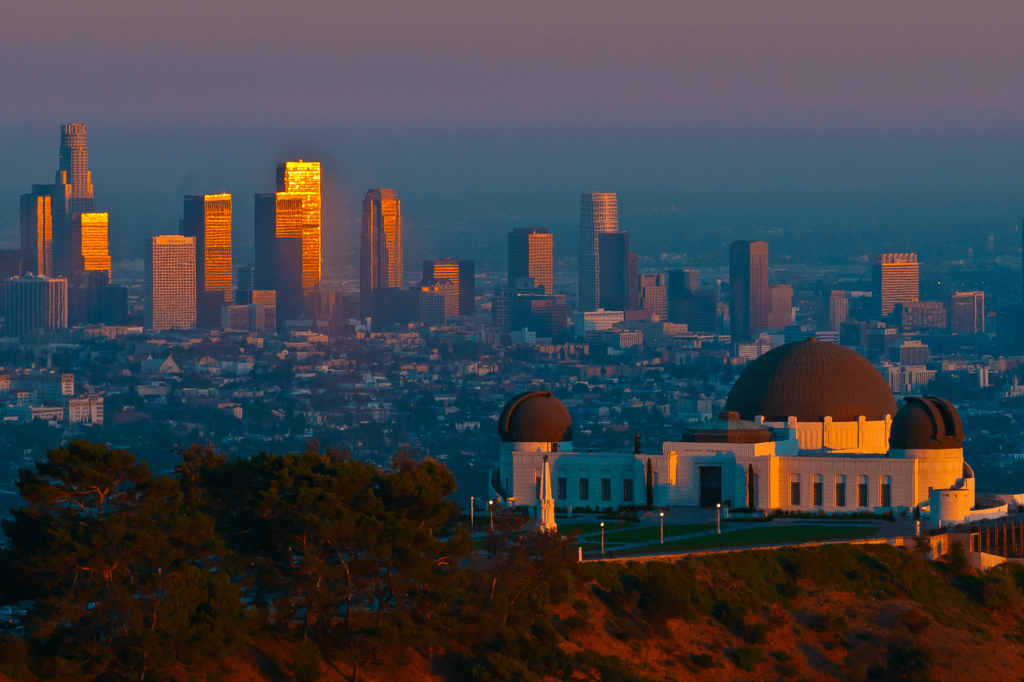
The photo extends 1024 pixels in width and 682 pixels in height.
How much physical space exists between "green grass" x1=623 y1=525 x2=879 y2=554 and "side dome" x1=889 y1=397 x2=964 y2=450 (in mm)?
7000

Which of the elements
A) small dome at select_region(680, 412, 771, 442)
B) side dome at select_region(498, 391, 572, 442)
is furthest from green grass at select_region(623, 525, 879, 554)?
side dome at select_region(498, 391, 572, 442)

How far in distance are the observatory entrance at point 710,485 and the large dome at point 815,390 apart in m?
5.76

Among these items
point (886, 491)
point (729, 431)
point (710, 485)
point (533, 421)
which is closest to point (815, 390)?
point (729, 431)

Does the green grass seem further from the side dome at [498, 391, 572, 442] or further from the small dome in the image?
the side dome at [498, 391, 572, 442]

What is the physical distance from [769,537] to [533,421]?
16.9 meters

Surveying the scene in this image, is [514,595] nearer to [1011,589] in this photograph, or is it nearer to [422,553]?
[422,553]

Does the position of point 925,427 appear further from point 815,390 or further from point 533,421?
point 533,421

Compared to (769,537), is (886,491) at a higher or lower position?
higher

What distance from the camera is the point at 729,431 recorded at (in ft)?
271

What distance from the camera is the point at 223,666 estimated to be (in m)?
55.1

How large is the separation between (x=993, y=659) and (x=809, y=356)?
2496 cm

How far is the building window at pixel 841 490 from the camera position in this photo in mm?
80688

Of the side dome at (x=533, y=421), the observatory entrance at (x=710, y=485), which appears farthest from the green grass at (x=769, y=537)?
the side dome at (x=533, y=421)

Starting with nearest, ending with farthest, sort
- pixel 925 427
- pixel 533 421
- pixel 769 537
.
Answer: pixel 769 537 < pixel 925 427 < pixel 533 421
